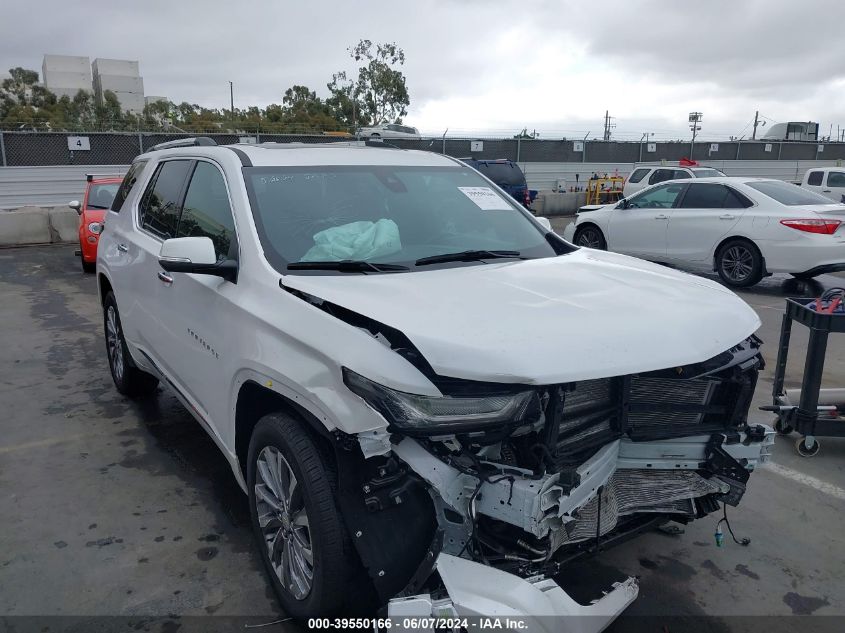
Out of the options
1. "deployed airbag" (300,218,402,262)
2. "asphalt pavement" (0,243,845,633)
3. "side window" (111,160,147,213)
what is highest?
"side window" (111,160,147,213)

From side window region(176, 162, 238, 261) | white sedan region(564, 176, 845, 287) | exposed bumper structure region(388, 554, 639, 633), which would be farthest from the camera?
white sedan region(564, 176, 845, 287)

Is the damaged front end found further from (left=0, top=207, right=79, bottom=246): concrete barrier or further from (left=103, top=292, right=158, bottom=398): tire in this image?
(left=0, top=207, right=79, bottom=246): concrete barrier

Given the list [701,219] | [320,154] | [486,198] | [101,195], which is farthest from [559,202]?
[320,154]

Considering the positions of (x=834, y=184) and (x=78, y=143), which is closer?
(x=834, y=184)

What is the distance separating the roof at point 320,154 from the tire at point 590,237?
8656mm

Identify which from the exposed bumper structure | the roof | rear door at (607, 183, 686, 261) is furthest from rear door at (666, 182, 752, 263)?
the exposed bumper structure

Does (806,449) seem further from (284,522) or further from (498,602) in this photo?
(284,522)

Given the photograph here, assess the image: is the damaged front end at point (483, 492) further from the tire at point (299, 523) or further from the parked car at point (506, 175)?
the parked car at point (506, 175)

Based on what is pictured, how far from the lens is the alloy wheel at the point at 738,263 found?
10.3 metres

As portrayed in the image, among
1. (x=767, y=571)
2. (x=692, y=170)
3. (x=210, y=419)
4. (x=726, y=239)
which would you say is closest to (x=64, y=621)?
(x=210, y=419)

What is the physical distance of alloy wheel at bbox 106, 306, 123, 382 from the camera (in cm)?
542

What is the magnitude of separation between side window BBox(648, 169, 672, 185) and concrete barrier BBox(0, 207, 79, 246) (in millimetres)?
14755

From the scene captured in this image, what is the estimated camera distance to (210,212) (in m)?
3.74

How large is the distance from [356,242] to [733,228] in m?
8.63
